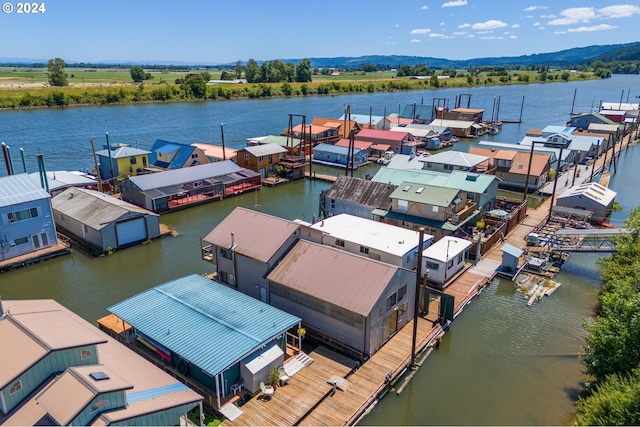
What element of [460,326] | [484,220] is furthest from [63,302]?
[484,220]

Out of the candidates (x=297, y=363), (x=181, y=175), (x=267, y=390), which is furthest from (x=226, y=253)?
(x=181, y=175)

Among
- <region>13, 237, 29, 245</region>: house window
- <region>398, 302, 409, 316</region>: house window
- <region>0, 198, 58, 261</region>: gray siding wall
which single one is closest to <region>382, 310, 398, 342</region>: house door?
<region>398, 302, 409, 316</region>: house window

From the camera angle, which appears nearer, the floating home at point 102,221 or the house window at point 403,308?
the house window at point 403,308

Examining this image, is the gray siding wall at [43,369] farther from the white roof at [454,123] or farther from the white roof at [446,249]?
the white roof at [454,123]

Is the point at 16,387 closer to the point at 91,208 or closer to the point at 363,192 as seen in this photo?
the point at 91,208

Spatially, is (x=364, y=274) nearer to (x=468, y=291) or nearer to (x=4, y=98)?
(x=468, y=291)

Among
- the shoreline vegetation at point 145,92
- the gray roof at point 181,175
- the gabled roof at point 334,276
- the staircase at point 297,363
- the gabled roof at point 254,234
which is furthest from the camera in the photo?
the shoreline vegetation at point 145,92

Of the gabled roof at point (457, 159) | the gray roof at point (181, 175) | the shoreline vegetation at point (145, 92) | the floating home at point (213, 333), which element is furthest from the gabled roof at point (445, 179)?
the shoreline vegetation at point (145, 92)
